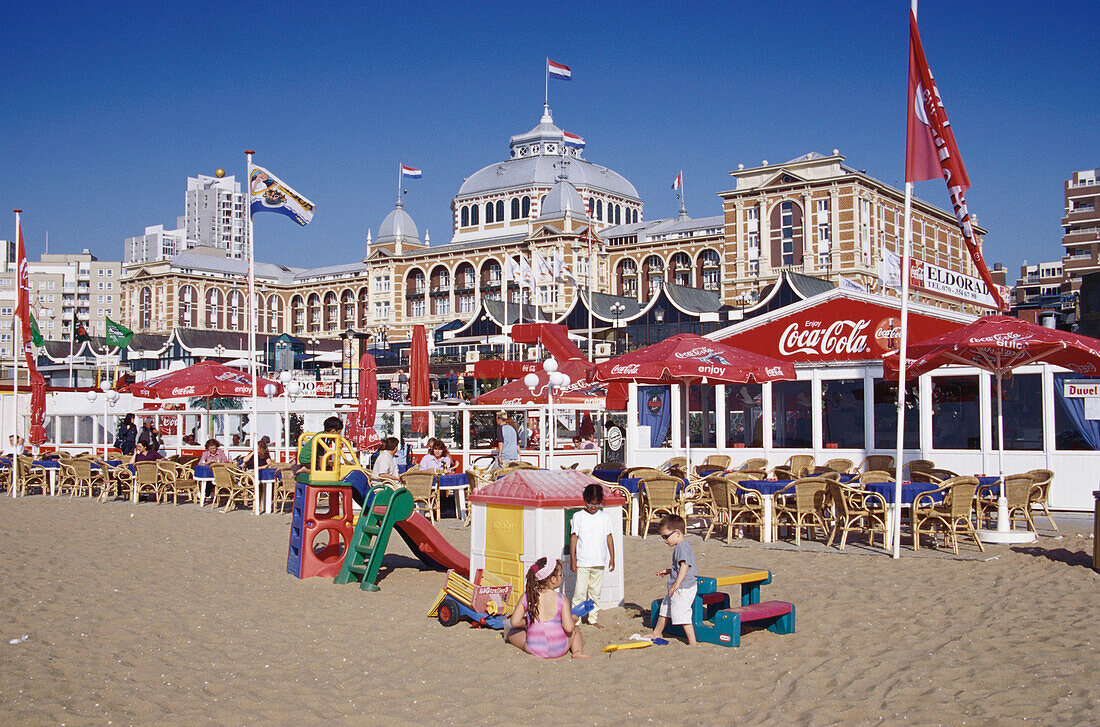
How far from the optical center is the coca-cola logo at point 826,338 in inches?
608

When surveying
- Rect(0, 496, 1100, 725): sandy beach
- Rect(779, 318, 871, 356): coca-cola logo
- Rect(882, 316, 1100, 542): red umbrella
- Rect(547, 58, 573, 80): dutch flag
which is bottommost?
Rect(0, 496, 1100, 725): sandy beach

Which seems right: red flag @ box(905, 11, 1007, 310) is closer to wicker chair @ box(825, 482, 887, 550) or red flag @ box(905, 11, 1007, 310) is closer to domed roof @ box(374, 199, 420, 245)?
wicker chair @ box(825, 482, 887, 550)

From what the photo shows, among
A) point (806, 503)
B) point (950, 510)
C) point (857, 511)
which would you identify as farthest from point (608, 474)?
point (950, 510)

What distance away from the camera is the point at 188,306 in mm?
89312

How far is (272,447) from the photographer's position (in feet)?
65.9

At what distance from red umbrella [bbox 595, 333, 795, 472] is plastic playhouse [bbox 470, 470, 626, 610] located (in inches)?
184

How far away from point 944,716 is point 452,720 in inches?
95.5

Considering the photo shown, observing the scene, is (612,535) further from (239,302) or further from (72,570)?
(239,302)

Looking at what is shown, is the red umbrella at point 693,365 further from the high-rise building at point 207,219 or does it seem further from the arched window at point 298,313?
the high-rise building at point 207,219

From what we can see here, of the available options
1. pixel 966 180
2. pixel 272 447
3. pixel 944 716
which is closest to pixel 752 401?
pixel 966 180

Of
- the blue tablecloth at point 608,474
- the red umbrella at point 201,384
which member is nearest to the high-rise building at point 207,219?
the red umbrella at point 201,384

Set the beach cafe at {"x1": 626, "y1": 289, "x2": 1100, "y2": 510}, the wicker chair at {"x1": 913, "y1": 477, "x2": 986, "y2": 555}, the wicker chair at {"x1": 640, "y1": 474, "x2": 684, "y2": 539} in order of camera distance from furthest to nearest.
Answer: the beach cafe at {"x1": 626, "y1": 289, "x2": 1100, "y2": 510}
the wicker chair at {"x1": 640, "y1": 474, "x2": 684, "y2": 539}
the wicker chair at {"x1": 913, "y1": 477, "x2": 986, "y2": 555}

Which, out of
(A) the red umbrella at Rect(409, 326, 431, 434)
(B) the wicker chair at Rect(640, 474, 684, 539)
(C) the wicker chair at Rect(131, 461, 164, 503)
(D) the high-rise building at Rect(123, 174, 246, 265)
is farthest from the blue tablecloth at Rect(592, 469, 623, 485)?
(D) the high-rise building at Rect(123, 174, 246, 265)

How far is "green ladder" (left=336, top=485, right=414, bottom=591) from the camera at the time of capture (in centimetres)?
869
